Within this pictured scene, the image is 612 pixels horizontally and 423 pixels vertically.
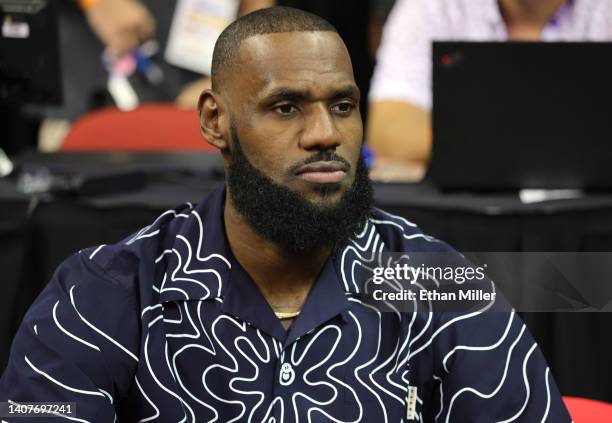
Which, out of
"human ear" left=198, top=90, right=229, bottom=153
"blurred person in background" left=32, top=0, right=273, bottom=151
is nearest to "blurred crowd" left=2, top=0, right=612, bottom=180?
"blurred person in background" left=32, top=0, right=273, bottom=151

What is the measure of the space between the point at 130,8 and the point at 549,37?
2374mm

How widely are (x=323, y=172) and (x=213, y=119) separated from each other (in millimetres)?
265

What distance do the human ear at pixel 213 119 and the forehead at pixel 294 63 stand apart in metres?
0.10

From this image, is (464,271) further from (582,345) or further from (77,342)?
(582,345)

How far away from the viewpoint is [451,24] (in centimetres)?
368

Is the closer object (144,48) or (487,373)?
(487,373)

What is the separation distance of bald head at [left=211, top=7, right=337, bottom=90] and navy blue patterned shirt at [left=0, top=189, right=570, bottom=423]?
35 centimetres

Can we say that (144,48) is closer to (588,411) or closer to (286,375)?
(286,375)

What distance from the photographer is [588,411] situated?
1.59 m

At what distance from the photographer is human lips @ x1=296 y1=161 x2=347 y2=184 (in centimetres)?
154

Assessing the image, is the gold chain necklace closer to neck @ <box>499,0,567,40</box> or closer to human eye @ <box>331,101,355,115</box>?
human eye @ <box>331,101,355,115</box>

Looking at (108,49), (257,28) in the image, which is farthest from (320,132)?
(108,49)

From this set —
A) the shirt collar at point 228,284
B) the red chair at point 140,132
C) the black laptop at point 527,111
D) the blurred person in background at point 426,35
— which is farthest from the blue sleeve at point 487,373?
the red chair at point 140,132

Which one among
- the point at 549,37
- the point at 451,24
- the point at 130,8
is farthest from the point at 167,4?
the point at 549,37
